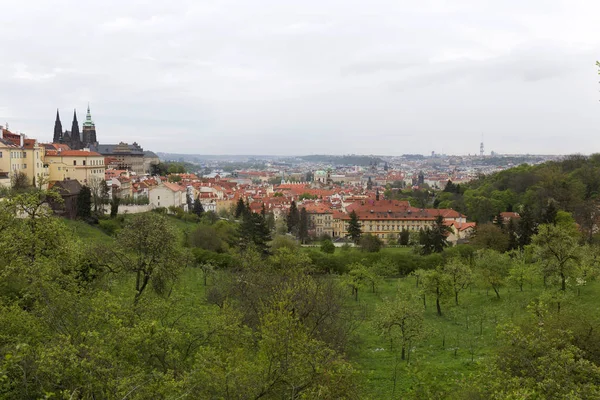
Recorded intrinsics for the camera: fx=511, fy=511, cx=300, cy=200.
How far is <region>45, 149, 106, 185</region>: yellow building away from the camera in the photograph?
57594mm

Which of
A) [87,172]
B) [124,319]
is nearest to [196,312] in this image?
[124,319]

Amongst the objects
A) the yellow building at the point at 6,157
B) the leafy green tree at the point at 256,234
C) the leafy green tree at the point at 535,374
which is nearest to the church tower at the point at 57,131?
the yellow building at the point at 6,157

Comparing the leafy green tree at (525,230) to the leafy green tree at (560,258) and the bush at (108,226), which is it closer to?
the leafy green tree at (560,258)

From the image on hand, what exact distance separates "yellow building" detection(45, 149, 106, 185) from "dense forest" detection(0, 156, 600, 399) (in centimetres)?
3087

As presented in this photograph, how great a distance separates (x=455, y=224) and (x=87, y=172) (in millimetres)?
45244

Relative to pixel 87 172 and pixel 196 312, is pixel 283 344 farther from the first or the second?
pixel 87 172

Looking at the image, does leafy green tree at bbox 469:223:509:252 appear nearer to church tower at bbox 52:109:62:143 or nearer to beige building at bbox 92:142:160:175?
beige building at bbox 92:142:160:175

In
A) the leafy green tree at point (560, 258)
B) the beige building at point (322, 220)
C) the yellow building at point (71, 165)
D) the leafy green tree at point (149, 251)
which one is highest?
the yellow building at point (71, 165)

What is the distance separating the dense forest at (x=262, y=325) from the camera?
29.2 ft

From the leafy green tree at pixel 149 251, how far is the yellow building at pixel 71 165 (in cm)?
4507

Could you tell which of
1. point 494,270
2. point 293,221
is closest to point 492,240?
point 494,270

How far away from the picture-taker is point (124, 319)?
1086 cm

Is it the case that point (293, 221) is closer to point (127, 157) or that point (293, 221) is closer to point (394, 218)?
point (394, 218)

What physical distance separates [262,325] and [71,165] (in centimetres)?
5245
